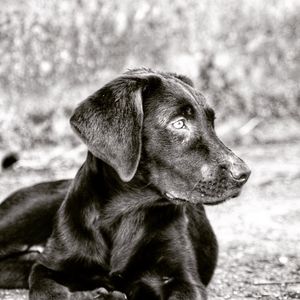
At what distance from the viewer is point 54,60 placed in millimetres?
9469

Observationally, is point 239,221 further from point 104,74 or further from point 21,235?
point 104,74

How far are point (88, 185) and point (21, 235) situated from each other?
3.33ft

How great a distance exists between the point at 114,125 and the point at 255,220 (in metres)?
3.02

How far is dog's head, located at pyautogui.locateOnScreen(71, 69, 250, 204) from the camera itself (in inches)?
141

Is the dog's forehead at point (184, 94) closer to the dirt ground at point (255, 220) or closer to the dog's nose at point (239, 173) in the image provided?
the dog's nose at point (239, 173)

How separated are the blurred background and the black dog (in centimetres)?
273

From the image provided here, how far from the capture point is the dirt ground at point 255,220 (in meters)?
4.32

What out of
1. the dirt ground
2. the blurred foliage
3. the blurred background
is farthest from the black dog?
the blurred foliage

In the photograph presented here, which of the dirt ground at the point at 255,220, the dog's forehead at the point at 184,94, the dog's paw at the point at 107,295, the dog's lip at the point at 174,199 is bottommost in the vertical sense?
the dirt ground at the point at 255,220

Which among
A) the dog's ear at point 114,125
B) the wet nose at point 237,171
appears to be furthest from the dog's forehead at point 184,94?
the wet nose at point 237,171

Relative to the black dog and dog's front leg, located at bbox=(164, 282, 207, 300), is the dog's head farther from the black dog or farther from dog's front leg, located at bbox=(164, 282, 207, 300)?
dog's front leg, located at bbox=(164, 282, 207, 300)

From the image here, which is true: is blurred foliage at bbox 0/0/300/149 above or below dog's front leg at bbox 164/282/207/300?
below

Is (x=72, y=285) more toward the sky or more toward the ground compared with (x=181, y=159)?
more toward the ground

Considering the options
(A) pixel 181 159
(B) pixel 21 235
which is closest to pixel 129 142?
(A) pixel 181 159
